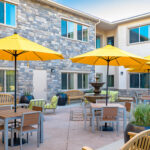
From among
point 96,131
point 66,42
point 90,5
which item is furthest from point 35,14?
point 90,5

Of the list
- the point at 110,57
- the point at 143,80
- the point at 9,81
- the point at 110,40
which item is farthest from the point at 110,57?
the point at 110,40

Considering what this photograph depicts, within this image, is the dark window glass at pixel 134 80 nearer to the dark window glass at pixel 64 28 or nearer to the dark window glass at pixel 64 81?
the dark window glass at pixel 64 81

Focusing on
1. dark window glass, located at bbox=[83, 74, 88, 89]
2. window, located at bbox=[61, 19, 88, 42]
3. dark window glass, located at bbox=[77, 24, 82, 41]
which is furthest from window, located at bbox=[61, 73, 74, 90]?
dark window glass, located at bbox=[77, 24, 82, 41]

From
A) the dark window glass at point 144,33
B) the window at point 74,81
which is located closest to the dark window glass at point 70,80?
the window at point 74,81

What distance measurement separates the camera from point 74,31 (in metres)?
14.9

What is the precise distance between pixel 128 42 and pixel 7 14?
10.5 metres

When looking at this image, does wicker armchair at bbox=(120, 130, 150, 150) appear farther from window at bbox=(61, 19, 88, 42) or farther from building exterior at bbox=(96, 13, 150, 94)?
building exterior at bbox=(96, 13, 150, 94)

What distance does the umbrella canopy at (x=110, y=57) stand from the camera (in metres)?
6.01

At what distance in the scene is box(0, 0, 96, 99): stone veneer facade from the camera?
1156cm

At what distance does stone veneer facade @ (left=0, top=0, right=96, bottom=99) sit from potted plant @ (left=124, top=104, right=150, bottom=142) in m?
8.65

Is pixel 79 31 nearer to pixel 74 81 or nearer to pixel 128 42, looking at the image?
pixel 74 81

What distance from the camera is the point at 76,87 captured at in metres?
14.9

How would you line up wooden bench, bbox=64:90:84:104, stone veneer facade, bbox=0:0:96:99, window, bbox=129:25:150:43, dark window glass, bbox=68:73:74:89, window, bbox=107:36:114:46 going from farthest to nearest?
window, bbox=107:36:114:46
window, bbox=129:25:150:43
dark window glass, bbox=68:73:74:89
wooden bench, bbox=64:90:84:104
stone veneer facade, bbox=0:0:96:99

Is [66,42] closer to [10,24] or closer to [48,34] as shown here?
[48,34]
